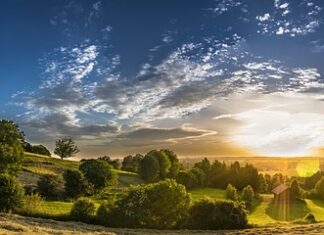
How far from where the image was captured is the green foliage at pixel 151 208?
58562mm

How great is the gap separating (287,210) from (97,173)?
135 ft

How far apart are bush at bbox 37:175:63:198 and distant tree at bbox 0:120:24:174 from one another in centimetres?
476

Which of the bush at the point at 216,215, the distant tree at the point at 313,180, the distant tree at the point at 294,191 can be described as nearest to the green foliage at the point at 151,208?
the bush at the point at 216,215

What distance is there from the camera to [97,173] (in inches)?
3462

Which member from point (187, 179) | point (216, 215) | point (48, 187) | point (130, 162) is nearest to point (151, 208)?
point (216, 215)

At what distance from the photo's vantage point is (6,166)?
76.1m

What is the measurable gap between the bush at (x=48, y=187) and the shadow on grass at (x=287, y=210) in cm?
3861

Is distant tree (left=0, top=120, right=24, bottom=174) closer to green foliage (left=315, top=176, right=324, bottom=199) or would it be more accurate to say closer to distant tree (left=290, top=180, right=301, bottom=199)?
distant tree (left=290, top=180, right=301, bottom=199)

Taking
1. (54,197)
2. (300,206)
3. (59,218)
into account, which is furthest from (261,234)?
(300,206)

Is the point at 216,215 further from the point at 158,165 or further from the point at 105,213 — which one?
the point at 158,165

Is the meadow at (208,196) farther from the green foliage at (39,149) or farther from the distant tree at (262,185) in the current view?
the green foliage at (39,149)

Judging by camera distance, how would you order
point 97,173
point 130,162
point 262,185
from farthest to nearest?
point 130,162
point 262,185
point 97,173

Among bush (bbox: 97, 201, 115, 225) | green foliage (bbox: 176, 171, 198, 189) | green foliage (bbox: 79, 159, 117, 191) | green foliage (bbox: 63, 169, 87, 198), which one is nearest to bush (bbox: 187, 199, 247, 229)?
bush (bbox: 97, 201, 115, 225)

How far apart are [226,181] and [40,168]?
52.5 m
